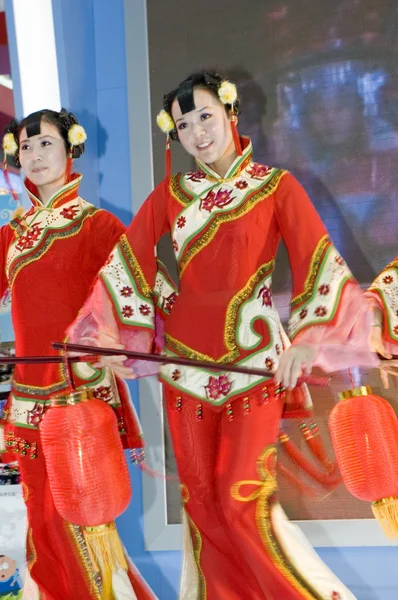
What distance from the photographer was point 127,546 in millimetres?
3236

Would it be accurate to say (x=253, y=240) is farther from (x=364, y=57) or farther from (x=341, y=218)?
(x=364, y=57)

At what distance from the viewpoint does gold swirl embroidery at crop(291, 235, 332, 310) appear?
7.56ft

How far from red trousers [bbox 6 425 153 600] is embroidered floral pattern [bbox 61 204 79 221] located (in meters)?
0.69

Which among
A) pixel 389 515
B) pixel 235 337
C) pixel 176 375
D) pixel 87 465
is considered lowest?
pixel 389 515

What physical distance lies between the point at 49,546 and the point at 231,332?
941mm

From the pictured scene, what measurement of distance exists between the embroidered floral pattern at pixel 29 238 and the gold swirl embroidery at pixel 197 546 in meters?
0.93

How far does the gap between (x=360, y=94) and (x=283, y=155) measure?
1.13 feet

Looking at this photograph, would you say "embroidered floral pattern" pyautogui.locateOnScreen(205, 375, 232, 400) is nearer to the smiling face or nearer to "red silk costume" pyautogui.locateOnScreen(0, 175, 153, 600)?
"red silk costume" pyautogui.locateOnScreen(0, 175, 153, 600)

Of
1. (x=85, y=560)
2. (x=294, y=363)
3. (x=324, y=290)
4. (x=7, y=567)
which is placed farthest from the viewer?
(x=7, y=567)

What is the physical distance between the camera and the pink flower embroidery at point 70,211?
279cm

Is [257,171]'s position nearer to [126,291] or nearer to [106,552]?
[126,291]

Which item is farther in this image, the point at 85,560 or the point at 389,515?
the point at 85,560

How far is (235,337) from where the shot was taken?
2.31 m

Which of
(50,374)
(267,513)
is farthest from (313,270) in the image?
(50,374)
